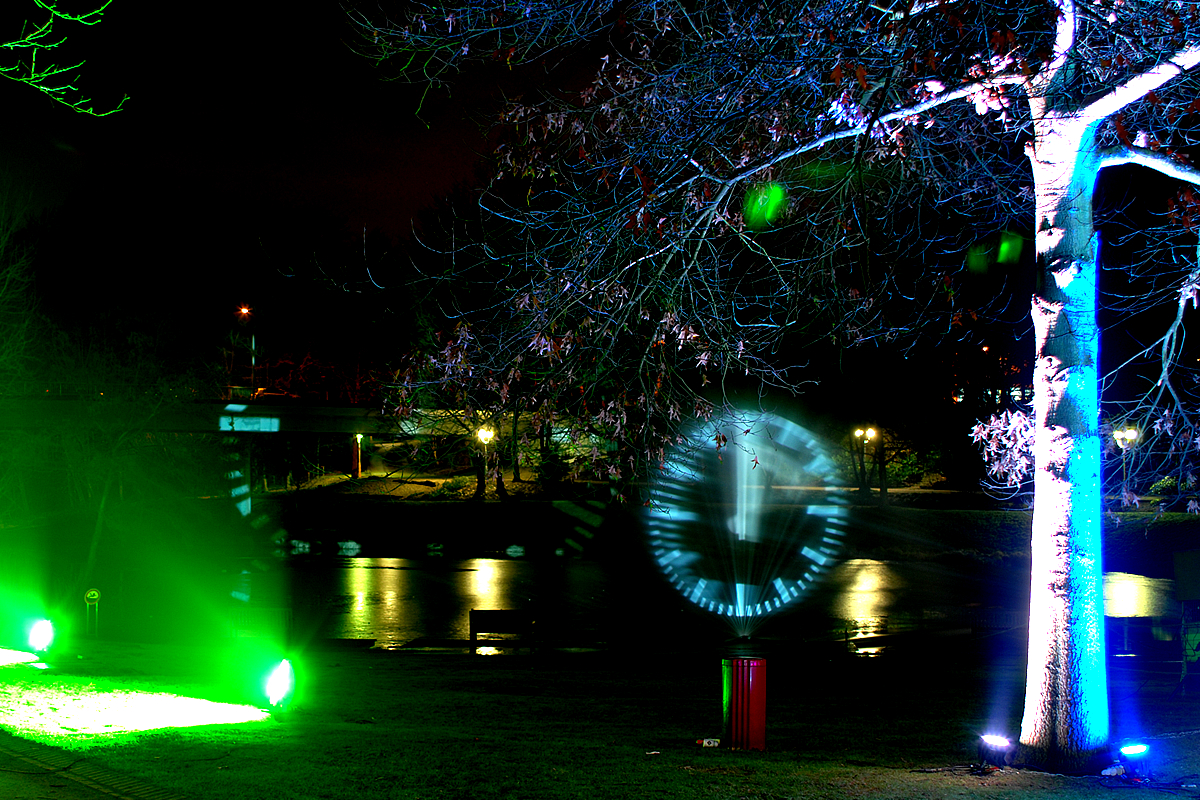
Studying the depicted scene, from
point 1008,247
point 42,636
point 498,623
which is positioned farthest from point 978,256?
point 42,636

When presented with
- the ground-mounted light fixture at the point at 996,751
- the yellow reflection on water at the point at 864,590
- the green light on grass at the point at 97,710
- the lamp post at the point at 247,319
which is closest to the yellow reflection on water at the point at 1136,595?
the yellow reflection on water at the point at 864,590

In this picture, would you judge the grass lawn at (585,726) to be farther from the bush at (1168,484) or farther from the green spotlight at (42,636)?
the bush at (1168,484)

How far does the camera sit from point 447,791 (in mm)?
7055

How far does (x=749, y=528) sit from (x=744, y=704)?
33.4m

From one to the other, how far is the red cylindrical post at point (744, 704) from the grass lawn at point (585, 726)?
0.20 meters

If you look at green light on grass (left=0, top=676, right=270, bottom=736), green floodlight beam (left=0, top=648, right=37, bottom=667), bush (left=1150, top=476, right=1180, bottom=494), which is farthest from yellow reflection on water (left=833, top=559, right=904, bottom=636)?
green floodlight beam (left=0, top=648, right=37, bottom=667)

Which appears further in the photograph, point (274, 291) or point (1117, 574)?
point (274, 291)

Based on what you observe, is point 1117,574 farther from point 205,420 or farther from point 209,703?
point 205,420

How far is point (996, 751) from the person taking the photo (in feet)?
27.4

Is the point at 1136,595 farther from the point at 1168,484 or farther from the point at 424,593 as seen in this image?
the point at 424,593

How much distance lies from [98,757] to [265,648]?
235 inches

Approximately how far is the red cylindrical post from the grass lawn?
0.20m

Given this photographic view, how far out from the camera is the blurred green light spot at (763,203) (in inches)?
411

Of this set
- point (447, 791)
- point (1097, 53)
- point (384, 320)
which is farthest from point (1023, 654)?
point (384, 320)
